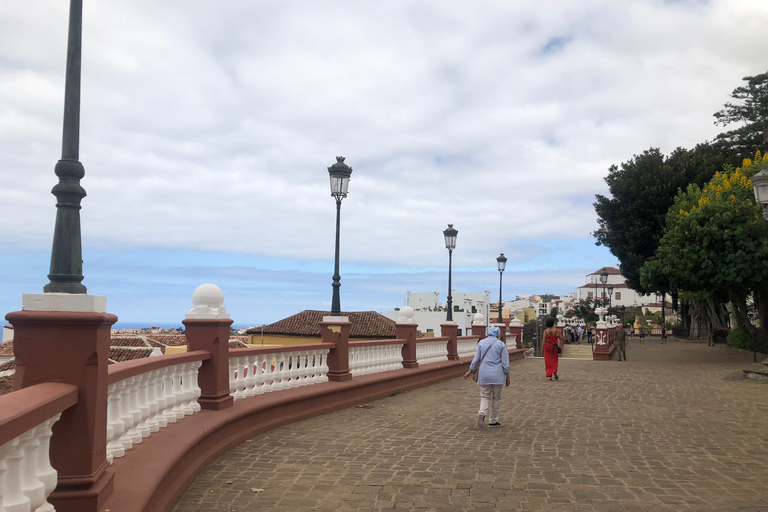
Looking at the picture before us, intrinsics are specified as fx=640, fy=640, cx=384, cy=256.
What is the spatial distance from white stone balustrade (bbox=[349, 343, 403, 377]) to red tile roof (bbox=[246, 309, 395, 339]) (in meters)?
36.1

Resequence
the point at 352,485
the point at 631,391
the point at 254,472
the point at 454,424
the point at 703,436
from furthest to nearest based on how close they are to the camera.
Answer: the point at 631,391
the point at 454,424
the point at 703,436
the point at 254,472
the point at 352,485

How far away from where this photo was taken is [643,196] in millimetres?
36281

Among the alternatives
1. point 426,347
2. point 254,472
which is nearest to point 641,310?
point 426,347

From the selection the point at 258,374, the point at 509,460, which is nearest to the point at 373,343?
the point at 258,374

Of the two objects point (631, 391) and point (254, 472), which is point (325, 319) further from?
point (631, 391)

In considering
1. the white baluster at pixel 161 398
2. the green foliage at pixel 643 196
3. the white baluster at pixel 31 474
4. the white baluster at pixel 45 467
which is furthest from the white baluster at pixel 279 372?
the green foliage at pixel 643 196

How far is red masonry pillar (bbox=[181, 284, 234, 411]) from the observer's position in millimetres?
7242

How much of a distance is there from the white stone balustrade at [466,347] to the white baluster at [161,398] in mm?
13120

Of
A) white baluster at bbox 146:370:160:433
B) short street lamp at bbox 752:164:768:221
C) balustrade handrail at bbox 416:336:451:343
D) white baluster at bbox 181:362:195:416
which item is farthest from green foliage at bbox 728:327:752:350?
white baluster at bbox 146:370:160:433

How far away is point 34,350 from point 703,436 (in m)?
7.93

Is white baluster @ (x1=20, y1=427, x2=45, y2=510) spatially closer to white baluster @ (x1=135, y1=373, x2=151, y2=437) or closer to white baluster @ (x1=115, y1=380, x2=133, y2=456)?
white baluster @ (x1=115, y1=380, x2=133, y2=456)

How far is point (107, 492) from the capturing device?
3.89m

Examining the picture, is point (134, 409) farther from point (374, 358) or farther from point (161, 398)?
point (374, 358)

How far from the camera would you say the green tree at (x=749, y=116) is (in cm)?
4106
